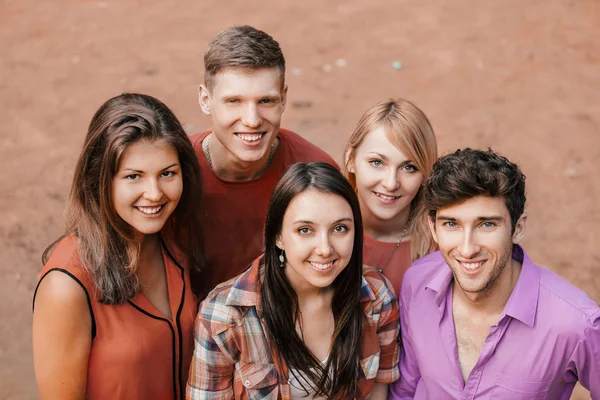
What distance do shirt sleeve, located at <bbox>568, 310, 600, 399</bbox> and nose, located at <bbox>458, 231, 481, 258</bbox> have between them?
0.52 m

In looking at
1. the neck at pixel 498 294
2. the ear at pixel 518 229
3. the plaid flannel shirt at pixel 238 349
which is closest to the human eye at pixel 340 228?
the plaid flannel shirt at pixel 238 349

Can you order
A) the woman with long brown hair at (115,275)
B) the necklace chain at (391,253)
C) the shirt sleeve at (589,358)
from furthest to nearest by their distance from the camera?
1. the necklace chain at (391,253)
2. the woman with long brown hair at (115,275)
3. the shirt sleeve at (589,358)

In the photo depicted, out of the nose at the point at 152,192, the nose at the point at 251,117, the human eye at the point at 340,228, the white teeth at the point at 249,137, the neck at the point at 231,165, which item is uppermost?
the nose at the point at 251,117

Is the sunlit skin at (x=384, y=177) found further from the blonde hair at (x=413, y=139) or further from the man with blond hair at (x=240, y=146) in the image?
the man with blond hair at (x=240, y=146)

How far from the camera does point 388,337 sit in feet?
11.9

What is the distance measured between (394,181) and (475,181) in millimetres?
720

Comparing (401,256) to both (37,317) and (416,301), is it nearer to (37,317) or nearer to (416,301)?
(416,301)

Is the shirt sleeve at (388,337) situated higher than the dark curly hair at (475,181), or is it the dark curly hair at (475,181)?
the dark curly hair at (475,181)

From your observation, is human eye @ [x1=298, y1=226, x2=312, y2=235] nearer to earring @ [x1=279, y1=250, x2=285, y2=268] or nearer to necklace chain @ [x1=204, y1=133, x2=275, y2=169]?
earring @ [x1=279, y1=250, x2=285, y2=268]

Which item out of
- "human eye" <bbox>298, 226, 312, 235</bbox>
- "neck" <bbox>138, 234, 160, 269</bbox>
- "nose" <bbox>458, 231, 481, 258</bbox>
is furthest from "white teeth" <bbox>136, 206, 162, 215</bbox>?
"nose" <bbox>458, 231, 481, 258</bbox>

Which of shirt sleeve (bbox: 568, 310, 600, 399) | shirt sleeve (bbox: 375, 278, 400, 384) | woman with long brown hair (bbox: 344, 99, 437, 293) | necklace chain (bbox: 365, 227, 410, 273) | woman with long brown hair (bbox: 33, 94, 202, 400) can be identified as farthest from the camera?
necklace chain (bbox: 365, 227, 410, 273)

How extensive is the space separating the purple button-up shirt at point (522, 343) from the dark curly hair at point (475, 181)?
1.02ft

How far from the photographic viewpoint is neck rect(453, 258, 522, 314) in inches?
134

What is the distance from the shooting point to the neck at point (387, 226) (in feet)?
13.7
